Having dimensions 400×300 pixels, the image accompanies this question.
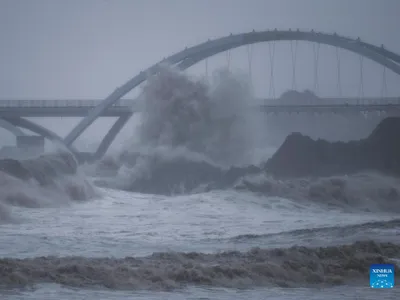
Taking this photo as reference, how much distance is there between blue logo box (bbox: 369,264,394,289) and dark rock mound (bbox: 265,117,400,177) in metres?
14.6

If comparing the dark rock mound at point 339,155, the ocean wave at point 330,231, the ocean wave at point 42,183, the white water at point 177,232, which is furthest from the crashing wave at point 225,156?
the ocean wave at point 330,231

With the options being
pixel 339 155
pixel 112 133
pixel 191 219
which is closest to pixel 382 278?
pixel 191 219

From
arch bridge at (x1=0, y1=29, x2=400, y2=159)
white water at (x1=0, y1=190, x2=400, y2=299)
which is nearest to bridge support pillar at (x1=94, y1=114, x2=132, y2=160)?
arch bridge at (x1=0, y1=29, x2=400, y2=159)

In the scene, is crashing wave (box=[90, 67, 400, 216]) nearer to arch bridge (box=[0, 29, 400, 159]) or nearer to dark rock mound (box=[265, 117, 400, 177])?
dark rock mound (box=[265, 117, 400, 177])

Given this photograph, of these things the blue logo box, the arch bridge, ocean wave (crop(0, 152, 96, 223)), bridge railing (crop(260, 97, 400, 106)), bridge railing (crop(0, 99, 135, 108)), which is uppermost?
the arch bridge

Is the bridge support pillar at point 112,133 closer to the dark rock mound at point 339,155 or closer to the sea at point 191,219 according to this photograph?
the sea at point 191,219

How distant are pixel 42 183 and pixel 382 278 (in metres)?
13.9

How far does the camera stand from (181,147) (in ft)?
101

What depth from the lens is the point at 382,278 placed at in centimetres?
864

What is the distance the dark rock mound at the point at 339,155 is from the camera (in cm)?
2356

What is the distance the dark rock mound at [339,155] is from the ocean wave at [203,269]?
1279cm

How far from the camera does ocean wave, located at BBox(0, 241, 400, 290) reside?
8953 millimetres

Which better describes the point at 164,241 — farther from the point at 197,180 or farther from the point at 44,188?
the point at 197,180

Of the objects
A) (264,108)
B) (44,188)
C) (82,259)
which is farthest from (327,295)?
(264,108)
